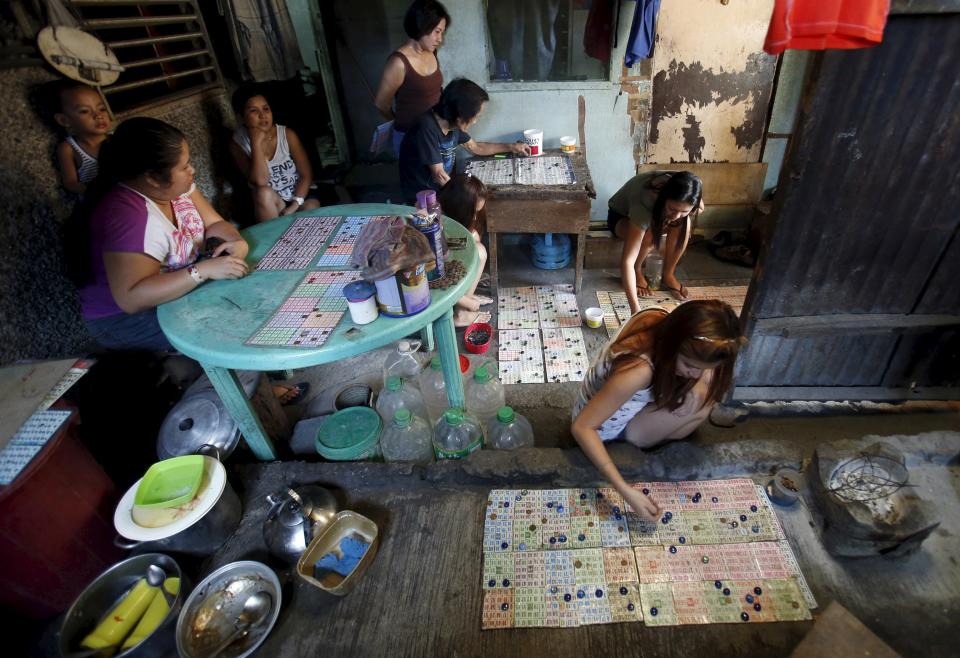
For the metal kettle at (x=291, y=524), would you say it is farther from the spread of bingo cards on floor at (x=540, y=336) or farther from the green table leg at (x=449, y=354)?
the spread of bingo cards on floor at (x=540, y=336)

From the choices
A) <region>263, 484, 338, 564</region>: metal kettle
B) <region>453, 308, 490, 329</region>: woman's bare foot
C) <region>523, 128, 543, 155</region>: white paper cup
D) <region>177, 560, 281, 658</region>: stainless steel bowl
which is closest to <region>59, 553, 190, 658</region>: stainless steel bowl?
<region>177, 560, 281, 658</region>: stainless steel bowl

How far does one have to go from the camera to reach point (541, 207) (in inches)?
146

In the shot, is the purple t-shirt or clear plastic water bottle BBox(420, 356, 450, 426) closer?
the purple t-shirt

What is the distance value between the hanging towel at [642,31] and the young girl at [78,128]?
12.3ft

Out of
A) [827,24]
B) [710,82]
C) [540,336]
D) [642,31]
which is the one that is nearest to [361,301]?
[540,336]

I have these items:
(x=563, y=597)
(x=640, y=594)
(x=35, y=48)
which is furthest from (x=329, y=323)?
(x=35, y=48)

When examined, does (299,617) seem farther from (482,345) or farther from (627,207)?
(627,207)

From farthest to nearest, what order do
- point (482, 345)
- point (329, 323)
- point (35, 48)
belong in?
1. point (482, 345)
2. point (35, 48)
3. point (329, 323)

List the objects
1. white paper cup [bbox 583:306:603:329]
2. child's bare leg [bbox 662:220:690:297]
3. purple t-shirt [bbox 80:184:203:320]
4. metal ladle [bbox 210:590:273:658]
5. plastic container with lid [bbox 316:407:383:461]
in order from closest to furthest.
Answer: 1. metal ladle [bbox 210:590:273:658]
2. purple t-shirt [bbox 80:184:203:320]
3. plastic container with lid [bbox 316:407:383:461]
4. white paper cup [bbox 583:306:603:329]
5. child's bare leg [bbox 662:220:690:297]

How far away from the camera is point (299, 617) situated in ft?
5.68

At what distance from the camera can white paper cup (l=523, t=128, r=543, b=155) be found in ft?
14.0

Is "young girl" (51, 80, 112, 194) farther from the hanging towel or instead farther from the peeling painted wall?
the peeling painted wall

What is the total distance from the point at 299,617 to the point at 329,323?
1096mm

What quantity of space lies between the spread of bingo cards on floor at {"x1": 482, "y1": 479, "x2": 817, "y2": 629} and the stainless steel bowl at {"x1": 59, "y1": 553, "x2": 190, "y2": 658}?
111 centimetres
